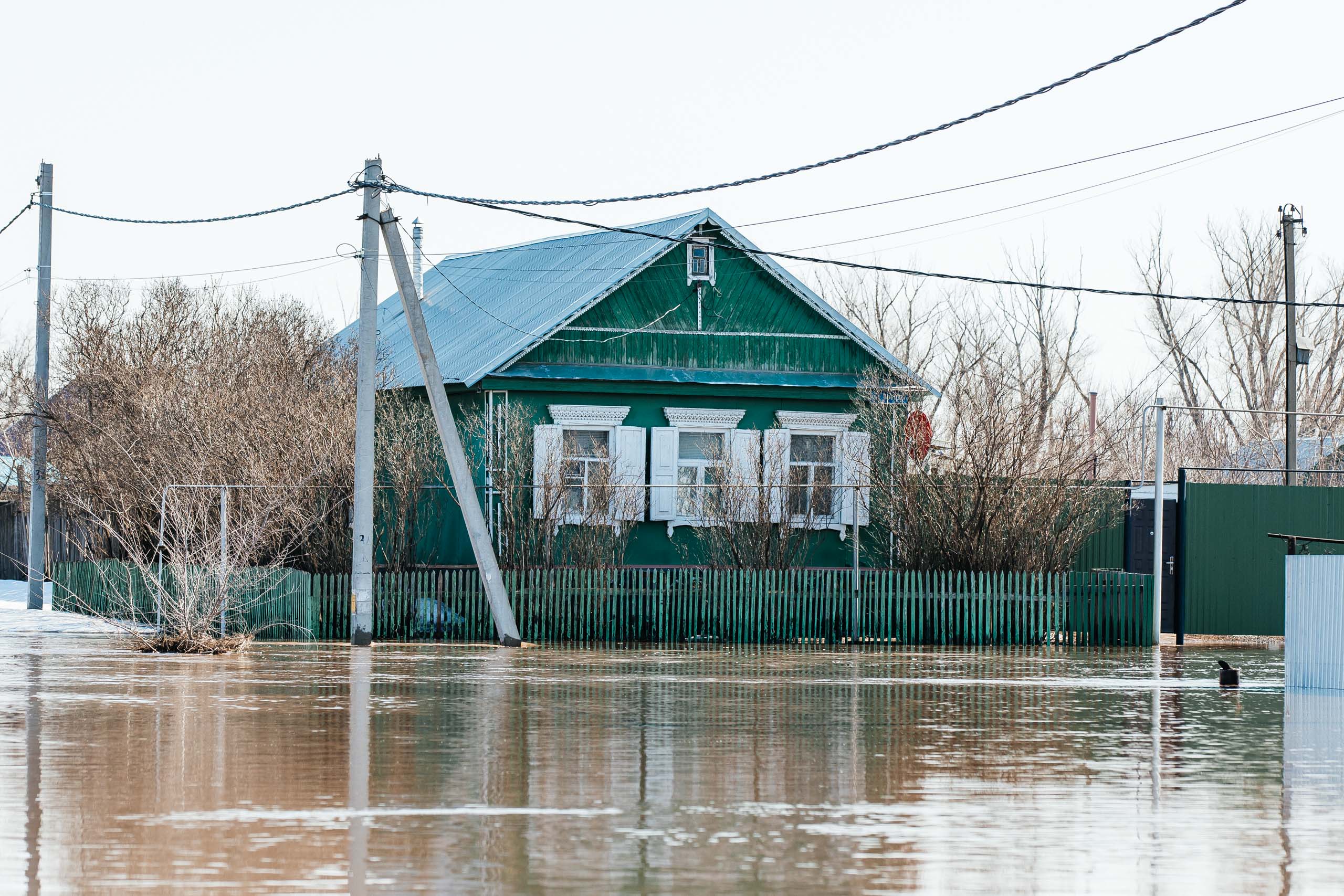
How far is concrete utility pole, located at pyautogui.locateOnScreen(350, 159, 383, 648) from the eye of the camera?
24719 millimetres

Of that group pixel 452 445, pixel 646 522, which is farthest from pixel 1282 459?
pixel 452 445

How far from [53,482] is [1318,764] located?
26653mm

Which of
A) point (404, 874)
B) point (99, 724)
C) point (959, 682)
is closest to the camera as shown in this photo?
point (404, 874)

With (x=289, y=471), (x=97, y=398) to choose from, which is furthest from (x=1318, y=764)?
(x=97, y=398)

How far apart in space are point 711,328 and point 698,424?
185cm

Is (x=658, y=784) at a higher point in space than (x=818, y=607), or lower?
lower

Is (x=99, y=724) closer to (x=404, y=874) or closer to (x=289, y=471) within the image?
(x=404, y=874)

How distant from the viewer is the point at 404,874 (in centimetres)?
877

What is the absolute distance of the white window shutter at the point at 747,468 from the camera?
3148cm

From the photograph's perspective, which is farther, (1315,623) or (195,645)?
(195,645)

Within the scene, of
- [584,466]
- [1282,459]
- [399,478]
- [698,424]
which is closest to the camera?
[399,478]

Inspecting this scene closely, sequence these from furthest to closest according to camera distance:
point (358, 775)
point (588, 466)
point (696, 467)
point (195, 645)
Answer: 1. point (696, 467)
2. point (588, 466)
3. point (195, 645)
4. point (358, 775)

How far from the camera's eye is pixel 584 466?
32531mm

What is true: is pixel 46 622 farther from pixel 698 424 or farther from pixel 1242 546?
pixel 1242 546
